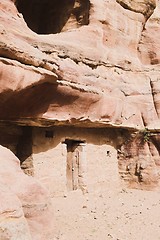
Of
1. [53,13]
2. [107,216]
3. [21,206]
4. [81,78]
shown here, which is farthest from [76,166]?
[21,206]

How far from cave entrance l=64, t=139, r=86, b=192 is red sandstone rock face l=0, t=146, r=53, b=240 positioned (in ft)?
14.7

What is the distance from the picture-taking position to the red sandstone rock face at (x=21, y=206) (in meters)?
3.50

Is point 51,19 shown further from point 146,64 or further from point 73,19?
point 146,64

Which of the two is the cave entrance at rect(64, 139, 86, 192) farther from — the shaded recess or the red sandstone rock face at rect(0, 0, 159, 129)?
the shaded recess

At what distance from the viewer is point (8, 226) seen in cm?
341

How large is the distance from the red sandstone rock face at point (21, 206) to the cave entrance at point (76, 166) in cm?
447

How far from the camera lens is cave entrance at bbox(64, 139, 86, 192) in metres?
9.09

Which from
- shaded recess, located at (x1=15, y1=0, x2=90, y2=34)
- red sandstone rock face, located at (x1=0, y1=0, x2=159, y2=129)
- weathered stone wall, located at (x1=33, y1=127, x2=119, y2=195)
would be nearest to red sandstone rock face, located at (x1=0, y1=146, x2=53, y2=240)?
red sandstone rock face, located at (x1=0, y1=0, x2=159, y2=129)

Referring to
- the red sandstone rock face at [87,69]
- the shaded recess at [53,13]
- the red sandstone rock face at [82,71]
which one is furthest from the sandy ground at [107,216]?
the shaded recess at [53,13]

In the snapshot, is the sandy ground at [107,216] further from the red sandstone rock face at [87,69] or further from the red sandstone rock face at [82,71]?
the red sandstone rock face at [82,71]

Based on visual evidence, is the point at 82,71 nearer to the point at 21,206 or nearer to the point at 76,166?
the point at 76,166

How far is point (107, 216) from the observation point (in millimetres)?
6332

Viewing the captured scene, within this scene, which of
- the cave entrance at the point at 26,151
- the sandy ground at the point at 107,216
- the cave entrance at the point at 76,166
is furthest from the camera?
the cave entrance at the point at 76,166

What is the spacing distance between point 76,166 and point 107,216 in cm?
294
